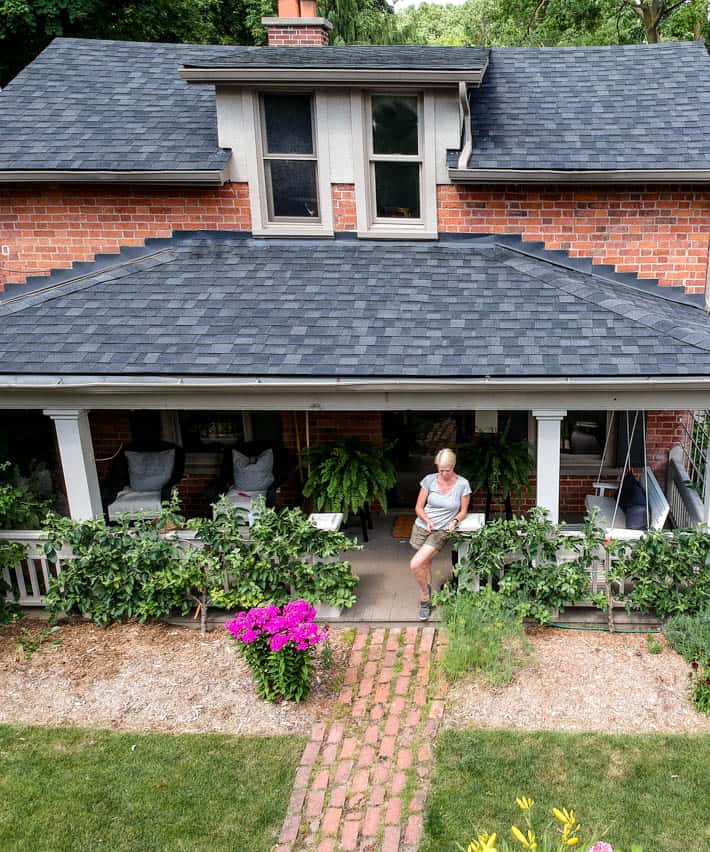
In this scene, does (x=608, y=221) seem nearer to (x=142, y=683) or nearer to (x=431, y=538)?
(x=431, y=538)

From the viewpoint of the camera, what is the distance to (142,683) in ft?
21.8

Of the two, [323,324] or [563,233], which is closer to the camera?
[323,324]

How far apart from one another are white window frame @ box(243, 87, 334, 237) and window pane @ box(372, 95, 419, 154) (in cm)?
60

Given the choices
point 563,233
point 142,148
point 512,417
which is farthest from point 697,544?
point 142,148

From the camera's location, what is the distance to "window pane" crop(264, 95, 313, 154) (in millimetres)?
8891

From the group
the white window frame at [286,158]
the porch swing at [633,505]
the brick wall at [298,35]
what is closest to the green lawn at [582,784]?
the porch swing at [633,505]

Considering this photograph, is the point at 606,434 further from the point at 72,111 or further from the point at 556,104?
the point at 72,111

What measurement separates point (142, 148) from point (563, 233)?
17.1 ft

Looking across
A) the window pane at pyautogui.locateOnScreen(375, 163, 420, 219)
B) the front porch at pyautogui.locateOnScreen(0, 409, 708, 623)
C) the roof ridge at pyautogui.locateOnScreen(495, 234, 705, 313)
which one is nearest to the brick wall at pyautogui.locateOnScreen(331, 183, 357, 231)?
the window pane at pyautogui.locateOnScreen(375, 163, 420, 219)

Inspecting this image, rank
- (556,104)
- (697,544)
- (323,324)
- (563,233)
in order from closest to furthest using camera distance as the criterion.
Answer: (697,544), (323,324), (563,233), (556,104)

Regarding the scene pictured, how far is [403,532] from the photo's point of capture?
923 centimetres

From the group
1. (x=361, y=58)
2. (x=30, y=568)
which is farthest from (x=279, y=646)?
(x=361, y=58)

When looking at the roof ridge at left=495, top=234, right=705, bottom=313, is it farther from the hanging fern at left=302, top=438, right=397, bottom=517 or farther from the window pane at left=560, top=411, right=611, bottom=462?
the hanging fern at left=302, top=438, right=397, bottom=517

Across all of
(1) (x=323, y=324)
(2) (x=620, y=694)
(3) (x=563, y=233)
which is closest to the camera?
(2) (x=620, y=694)
